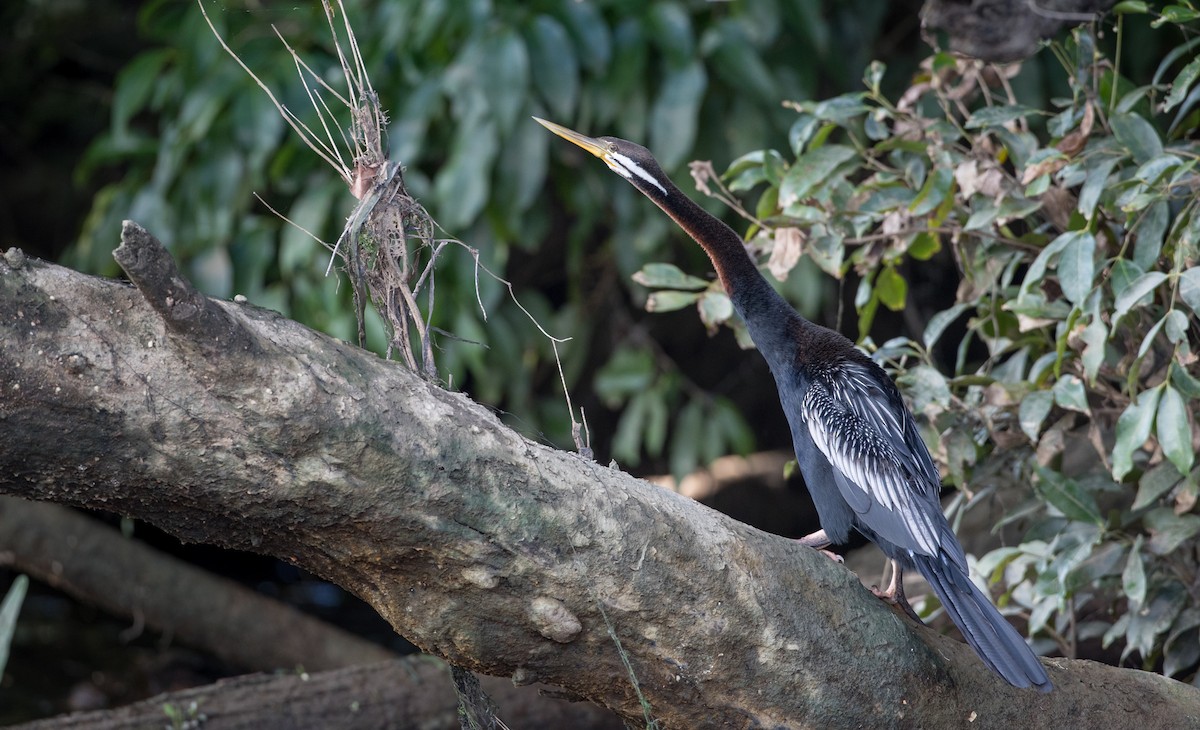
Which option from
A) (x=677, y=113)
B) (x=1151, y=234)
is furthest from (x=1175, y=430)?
(x=677, y=113)

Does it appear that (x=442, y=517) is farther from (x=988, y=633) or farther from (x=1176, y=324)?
(x=1176, y=324)

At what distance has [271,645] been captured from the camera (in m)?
4.19

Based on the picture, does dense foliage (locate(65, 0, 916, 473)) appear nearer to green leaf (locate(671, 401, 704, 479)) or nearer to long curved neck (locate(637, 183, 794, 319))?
green leaf (locate(671, 401, 704, 479))

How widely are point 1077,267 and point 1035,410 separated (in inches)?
13.0

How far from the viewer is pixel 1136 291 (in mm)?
2092

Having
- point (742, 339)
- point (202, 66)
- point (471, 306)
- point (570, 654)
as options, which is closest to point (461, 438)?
point (570, 654)

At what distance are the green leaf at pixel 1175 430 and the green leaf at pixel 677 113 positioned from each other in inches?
71.5

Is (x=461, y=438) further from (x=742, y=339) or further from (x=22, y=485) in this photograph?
(x=742, y=339)

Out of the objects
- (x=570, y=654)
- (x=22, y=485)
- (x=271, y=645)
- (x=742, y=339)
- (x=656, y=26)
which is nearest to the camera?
(x=22, y=485)

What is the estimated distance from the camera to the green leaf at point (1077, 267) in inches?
85.0

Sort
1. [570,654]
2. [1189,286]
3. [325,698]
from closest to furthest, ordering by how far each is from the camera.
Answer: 1. [570,654]
2. [1189,286]
3. [325,698]

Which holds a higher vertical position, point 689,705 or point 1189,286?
point 1189,286

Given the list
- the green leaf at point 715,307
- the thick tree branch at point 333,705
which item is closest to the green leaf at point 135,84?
the thick tree branch at point 333,705

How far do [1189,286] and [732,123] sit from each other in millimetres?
1946
